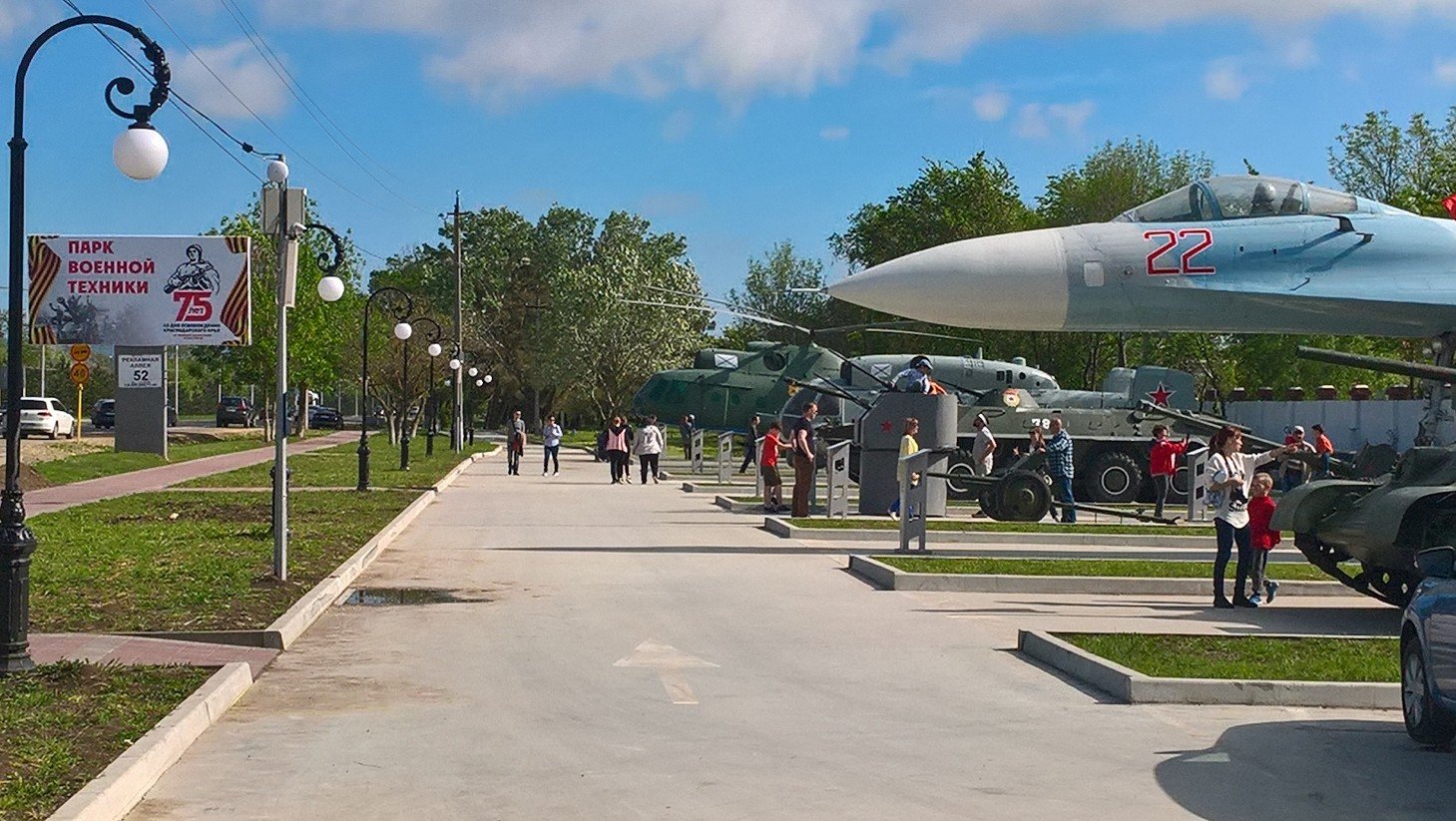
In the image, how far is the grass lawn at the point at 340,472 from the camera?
113 feet

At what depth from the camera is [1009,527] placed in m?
24.5

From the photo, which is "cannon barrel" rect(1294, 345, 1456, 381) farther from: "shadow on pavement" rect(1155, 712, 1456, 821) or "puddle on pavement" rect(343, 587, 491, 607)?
"puddle on pavement" rect(343, 587, 491, 607)

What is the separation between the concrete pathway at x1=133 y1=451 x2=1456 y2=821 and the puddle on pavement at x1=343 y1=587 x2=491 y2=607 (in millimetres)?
164

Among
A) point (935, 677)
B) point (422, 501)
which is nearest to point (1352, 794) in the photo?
point (935, 677)

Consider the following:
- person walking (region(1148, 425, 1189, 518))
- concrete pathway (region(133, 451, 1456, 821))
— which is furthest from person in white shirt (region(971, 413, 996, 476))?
concrete pathway (region(133, 451, 1456, 821))

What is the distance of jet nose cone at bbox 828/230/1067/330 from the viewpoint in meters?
20.6

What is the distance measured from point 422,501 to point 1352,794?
909 inches

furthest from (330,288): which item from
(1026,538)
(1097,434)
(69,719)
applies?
(69,719)

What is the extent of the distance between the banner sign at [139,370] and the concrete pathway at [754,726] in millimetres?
36185

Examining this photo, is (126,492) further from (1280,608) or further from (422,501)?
(1280,608)

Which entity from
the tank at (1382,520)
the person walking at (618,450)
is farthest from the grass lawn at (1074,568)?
the person walking at (618,450)

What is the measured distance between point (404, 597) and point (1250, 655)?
7715mm

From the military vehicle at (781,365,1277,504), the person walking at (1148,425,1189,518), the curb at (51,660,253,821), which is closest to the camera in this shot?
the curb at (51,660,253,821)

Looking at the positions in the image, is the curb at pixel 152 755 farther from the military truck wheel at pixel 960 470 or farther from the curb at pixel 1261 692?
the military truck wheel at pixel 960 470
